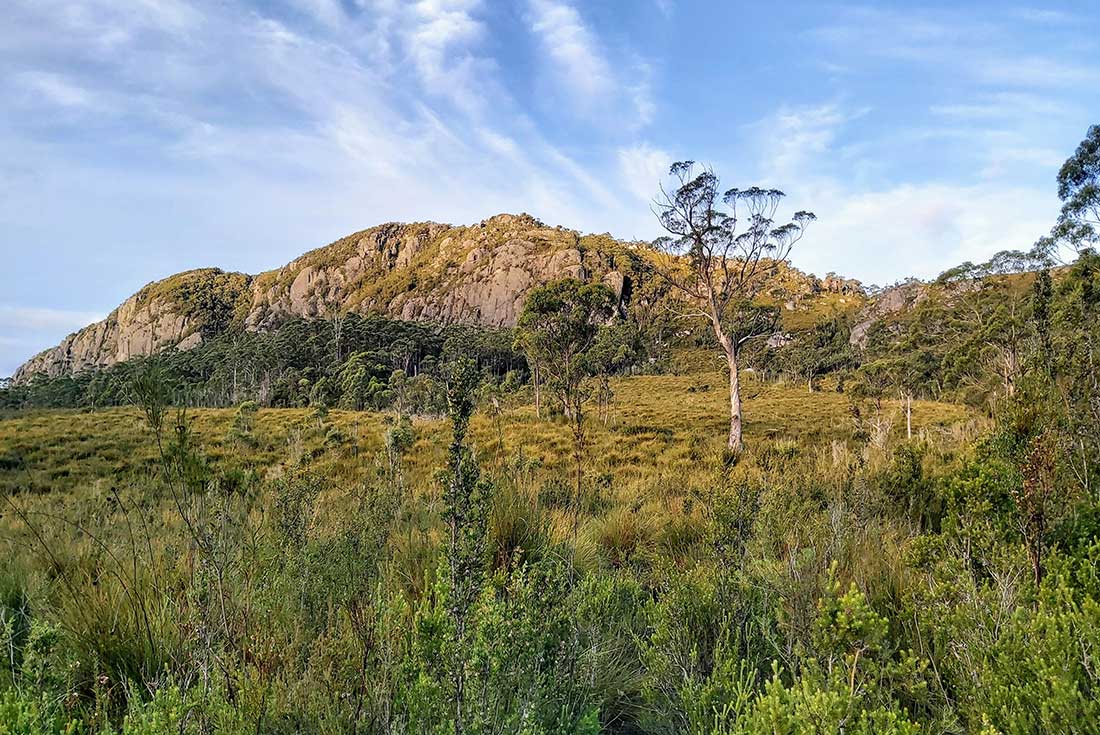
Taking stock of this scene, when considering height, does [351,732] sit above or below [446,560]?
below

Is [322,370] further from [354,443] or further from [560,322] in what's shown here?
[354,443]

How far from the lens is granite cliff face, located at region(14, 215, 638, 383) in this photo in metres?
157

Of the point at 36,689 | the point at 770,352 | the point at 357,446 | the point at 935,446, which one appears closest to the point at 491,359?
the point at 770,352

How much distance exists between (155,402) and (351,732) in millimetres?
1604

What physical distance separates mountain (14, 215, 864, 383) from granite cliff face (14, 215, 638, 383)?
13.7 inches

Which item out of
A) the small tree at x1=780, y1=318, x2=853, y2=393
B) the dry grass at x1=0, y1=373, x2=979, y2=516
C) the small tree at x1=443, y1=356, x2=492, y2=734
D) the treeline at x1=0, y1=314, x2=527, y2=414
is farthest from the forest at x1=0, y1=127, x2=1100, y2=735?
the small tree at x1=780, y1=318, x2=853, y2=393

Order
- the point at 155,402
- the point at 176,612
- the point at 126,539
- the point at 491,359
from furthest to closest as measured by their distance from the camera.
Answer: the point at 491,359 → the point at 126,539 → the point at 176,612 → the point at 155,402

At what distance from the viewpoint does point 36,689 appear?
2.00m

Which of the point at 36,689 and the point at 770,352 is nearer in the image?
the point at 36,689

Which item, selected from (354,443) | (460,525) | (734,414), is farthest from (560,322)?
(460,525)

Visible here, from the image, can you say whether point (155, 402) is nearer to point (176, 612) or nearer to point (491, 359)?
point (176, 612)

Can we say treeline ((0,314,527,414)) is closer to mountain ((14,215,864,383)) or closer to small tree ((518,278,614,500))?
small tree ((518,278,614,500))

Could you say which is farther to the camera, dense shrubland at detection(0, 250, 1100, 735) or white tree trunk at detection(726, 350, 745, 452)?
white tree trunk at detection(726, 350, 745, 452)

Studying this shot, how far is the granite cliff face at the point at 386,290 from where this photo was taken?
157 m
